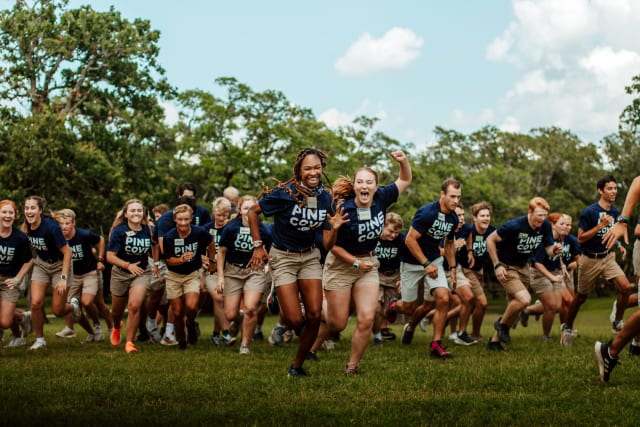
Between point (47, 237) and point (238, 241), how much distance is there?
287cm

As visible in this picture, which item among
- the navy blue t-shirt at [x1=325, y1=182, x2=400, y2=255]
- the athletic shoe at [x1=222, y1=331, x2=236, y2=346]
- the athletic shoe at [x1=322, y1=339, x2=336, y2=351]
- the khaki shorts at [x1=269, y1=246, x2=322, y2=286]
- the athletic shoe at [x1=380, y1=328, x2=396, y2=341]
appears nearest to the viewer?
the khaki shorts at [x1=269, y1=246, x2=322, y2=286]

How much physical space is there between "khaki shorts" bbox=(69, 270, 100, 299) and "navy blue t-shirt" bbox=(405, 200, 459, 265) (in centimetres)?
584

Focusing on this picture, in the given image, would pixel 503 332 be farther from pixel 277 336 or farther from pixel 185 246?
pixel 185 246

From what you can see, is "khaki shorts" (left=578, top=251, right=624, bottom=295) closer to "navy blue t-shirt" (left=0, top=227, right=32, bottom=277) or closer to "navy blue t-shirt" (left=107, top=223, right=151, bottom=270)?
"navy blue t-shirt" (left=107, top=223, right=151, bottom=270)

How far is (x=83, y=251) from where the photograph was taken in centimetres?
1402

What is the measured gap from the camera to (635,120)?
101 feet

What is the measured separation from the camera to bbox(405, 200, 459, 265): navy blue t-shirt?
11695 millimetres

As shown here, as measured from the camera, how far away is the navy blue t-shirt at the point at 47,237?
40.2ft

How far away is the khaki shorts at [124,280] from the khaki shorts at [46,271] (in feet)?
2.22

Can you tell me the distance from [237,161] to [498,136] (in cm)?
2937

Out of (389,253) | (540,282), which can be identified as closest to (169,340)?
(389,253)

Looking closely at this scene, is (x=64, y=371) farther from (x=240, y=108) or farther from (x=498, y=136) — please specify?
(x=498, y=136)

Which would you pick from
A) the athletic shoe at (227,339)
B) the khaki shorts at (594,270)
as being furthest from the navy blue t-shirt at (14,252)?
the khaki shorts at (594,270)

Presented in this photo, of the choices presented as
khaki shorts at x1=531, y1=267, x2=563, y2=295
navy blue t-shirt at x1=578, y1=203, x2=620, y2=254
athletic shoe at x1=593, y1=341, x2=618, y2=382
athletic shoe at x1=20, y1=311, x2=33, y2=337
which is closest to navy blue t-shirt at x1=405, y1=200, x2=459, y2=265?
navy blue t-shirt at x1=578, y1=203, x2=620, y2=254
